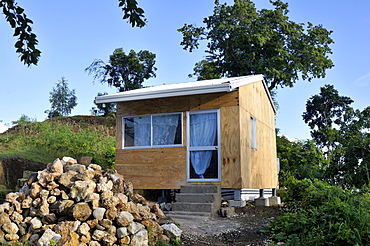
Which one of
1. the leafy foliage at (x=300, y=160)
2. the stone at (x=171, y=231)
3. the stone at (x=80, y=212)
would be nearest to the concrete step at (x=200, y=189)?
the stone at (x=171, y=231)

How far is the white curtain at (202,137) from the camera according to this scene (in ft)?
32.2

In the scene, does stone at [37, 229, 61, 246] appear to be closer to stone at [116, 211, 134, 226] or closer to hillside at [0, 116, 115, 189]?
stone at [116, 211, 134, 226]

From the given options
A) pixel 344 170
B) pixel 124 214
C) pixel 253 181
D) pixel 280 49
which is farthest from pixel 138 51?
pixel 124 214

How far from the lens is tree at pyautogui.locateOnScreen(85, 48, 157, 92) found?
28.6 metres

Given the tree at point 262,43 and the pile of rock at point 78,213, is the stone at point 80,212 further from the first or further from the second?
the tree at point 262,43

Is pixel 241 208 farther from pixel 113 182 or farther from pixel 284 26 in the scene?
pixel 284 26

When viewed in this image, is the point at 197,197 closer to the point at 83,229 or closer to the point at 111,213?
the point at 111,213

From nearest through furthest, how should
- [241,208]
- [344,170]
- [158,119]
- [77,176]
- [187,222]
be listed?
[77,176] → [187,222] → [344,170] → [241,208] → [158,119]

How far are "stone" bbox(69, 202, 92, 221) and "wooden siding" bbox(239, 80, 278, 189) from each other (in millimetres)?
4850

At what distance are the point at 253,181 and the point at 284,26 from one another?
16656mm

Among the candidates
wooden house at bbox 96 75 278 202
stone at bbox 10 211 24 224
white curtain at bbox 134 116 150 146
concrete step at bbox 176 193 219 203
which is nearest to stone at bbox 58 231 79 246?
stone at bbox 10 211 24 224

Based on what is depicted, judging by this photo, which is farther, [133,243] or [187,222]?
[187,222]

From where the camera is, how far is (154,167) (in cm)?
1029

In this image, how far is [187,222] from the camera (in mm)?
7598
